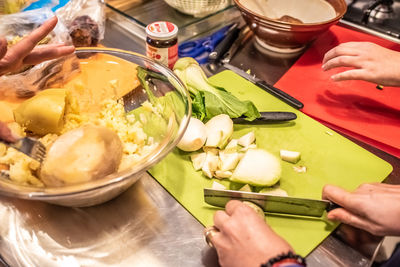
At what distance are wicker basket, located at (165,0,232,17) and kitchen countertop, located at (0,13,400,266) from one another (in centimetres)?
87

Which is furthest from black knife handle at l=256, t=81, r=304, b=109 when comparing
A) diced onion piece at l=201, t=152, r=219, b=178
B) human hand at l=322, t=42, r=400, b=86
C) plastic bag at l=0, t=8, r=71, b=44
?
plastic bag at l=0, t=8, r=71, b=44

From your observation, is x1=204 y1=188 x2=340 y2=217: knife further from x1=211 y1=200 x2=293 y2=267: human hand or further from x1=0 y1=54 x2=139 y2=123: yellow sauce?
x1=0 y1=54 x2=139 y2=123: yellow sauce

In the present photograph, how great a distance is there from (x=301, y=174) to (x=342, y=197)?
0.16 meters

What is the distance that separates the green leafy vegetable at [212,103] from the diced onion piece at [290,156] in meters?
0.14

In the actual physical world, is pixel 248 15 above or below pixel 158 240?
above

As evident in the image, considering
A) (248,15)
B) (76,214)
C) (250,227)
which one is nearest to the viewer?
(250,227)

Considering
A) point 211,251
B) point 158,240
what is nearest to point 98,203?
point 158,240

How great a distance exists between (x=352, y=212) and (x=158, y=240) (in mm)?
424

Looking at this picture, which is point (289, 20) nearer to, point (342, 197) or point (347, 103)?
point (347, 103)

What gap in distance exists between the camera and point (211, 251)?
722mm

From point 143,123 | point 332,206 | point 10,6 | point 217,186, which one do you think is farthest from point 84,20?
point 332,206

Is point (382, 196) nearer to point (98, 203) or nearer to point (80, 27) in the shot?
point (98, 203)

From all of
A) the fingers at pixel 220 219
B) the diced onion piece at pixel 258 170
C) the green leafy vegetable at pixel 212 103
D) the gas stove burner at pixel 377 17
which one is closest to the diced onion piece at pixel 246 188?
the diced onion piece at pixel 258 170

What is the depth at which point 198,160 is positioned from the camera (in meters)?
0.87
